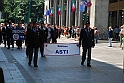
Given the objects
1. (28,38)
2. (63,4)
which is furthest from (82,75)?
(63,4)

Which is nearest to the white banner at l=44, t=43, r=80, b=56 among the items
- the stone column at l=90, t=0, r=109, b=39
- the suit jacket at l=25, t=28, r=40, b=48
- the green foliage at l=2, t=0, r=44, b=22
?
the suit jacket at l=25, t=28, r=40, b=48

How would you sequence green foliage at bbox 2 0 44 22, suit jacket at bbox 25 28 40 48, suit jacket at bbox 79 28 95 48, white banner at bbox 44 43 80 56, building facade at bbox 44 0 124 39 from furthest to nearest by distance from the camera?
green foliage at bbox 2 0 44 22, building facade at bbox 44 0 124 39, white banner at bbox 44 43 80 56, suit jacket at bbox 79 28 95 48, suit jacket at bbox 25 28 40 48

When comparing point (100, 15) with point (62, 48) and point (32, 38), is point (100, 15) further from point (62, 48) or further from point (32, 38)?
point (32, 38)

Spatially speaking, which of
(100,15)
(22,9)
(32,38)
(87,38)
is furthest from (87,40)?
(22,9)

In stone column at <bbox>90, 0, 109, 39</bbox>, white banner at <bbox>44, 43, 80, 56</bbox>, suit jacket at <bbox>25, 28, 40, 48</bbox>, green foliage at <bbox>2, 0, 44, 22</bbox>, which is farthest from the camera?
green foliage at <bbox>2, 0, 44, 22</bbox>

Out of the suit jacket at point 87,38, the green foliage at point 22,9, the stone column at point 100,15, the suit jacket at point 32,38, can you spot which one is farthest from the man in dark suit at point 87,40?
the green foliage at point 22,9

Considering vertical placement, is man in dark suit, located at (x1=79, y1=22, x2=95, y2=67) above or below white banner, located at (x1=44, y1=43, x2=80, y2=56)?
above

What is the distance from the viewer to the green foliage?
3452 inches

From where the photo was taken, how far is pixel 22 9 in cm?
8769

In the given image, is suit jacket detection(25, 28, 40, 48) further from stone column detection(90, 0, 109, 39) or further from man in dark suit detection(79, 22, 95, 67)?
stone column detection(90, 0, 109, 39)

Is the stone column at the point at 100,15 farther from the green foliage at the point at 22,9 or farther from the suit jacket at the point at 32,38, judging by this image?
the green foliage at the point at 22,9

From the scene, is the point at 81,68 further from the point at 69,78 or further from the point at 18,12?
the point at 18,12

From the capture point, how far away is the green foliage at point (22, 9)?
288 feet

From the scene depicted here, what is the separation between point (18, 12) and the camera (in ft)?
289
